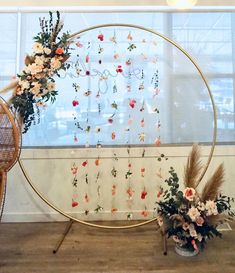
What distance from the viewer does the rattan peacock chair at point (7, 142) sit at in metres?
2.14

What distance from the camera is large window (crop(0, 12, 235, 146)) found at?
2.88 metres

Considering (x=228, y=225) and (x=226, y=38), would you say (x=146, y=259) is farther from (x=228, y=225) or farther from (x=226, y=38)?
(x=226, y=38)

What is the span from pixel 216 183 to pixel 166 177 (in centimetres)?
76

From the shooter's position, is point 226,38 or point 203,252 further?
point 226,38

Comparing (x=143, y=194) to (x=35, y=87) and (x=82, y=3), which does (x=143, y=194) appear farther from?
(x=82, y=3)

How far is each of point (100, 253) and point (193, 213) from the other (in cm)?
82

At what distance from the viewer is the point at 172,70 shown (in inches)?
114

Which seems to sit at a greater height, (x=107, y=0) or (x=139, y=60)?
(x=107, y=0)

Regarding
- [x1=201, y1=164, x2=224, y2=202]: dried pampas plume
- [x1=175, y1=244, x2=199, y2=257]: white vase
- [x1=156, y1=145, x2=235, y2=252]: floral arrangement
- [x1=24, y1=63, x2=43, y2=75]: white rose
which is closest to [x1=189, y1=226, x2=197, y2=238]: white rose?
[x1=156, y1=145, x2=235, y2=252]: floral arrangement

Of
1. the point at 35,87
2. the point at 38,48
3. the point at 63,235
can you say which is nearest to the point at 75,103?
the point at 35,87

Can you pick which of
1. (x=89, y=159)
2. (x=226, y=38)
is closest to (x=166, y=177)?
(x=89, y=159)

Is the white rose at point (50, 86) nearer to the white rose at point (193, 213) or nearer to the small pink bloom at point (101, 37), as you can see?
the small pink bloom at point (101, 37)

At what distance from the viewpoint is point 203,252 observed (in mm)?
2283

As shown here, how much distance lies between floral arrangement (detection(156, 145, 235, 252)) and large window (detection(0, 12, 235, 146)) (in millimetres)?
699
